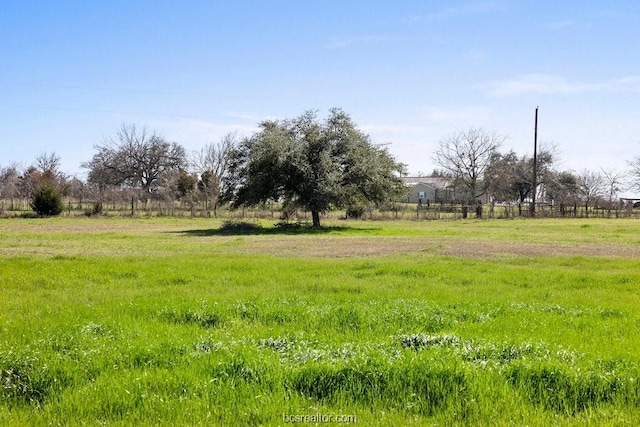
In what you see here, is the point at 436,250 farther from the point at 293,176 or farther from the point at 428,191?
the point at 428,191

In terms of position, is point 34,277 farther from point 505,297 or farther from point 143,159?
point 143,159

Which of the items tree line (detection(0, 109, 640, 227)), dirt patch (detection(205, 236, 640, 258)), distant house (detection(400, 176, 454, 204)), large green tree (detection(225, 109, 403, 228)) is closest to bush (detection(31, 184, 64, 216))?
tree line (detection(0, 109, 640, 227))

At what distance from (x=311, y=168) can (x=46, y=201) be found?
Result: 34.2 m

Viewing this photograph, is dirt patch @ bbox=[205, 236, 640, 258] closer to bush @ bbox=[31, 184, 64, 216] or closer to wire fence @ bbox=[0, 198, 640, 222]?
wire fence @ bbox=[0, 198, 640, 222]

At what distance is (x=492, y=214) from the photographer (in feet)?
229

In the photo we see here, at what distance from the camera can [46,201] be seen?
60.5 meters

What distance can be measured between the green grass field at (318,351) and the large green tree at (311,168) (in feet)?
88.3

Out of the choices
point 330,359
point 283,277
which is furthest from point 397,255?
point 330,359

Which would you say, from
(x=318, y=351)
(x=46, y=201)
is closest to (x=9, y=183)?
(x=46, y=201)

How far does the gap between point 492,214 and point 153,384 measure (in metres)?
67.6

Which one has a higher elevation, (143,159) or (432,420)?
(143,159)

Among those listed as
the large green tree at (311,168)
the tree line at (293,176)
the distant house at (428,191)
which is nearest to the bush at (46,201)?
the tree line at (293,176)

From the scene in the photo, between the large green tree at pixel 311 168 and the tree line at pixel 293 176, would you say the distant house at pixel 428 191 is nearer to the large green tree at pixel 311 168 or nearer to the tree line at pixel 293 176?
the tree line at pixel 293 176

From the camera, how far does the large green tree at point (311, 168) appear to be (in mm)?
42031
